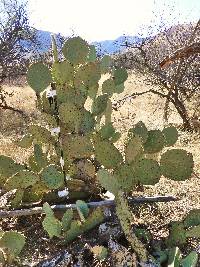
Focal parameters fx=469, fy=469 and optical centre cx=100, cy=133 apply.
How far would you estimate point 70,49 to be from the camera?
2.75 meters

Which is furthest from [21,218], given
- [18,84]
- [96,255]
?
[18,84]

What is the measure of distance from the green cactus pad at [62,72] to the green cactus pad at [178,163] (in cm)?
74

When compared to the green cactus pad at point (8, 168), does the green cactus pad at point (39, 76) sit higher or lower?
higher

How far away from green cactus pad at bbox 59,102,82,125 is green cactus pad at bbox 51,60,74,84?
215mm

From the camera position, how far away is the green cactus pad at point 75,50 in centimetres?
274

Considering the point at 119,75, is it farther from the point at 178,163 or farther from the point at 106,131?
the point at 178,163

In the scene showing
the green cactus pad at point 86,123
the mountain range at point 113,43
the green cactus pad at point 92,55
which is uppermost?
the mountain range at point 113,43

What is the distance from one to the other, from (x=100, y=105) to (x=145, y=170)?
58 cm

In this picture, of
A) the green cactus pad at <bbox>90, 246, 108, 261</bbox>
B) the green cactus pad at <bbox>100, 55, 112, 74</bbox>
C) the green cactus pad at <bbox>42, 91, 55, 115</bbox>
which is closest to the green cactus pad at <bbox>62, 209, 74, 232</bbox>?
the green cactus pad at <bbox>90, 246, 108, 261</bbox>

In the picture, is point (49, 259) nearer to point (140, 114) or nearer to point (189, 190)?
point (189, 190)

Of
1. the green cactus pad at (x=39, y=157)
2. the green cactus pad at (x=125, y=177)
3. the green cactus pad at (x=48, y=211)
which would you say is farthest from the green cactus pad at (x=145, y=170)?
the green cactus pad at (x=39, y=157)

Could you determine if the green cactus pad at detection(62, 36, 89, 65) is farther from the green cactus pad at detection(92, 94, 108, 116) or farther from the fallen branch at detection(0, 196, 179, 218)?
the fallen branch at detection(0, 196, 179, 218)

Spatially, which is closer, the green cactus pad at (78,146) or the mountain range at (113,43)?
the green cactus pad at (78,146)

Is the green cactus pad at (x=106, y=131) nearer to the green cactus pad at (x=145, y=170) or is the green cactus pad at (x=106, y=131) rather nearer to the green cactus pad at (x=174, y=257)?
the green cactus pad at (x=145, y=170)
